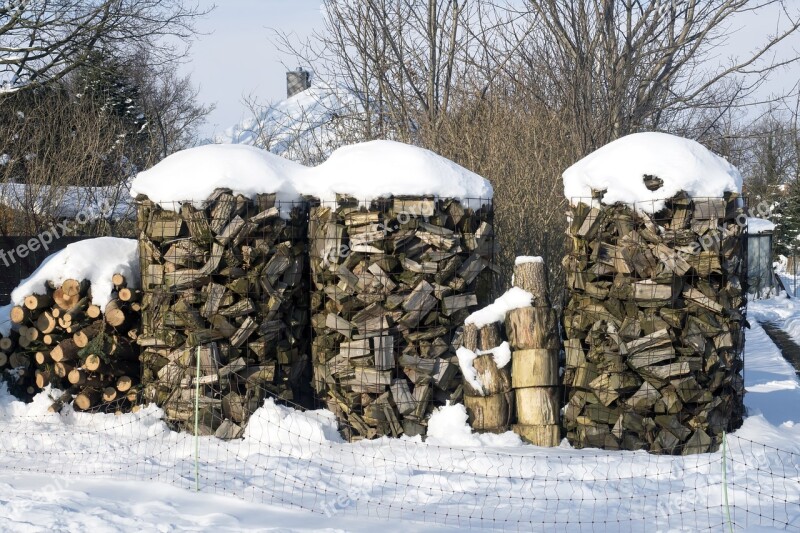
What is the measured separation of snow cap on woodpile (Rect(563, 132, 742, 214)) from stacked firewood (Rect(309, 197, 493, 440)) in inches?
44.0

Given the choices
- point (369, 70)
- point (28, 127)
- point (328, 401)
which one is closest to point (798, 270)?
point (369, 70)

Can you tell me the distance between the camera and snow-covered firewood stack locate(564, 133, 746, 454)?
6863mm

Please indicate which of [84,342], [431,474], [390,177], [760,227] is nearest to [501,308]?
[390,177]

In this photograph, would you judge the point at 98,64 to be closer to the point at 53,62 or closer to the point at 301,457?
the point at 53,62

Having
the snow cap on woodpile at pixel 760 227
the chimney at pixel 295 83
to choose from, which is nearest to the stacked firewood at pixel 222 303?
the snow cap on woodpile at pixel 760 227

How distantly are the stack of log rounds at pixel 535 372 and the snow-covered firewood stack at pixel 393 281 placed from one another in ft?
1.63

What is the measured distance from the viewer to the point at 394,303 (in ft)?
23.3

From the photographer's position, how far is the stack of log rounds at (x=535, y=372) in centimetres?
709

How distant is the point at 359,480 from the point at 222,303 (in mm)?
2090

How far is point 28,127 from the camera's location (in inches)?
671

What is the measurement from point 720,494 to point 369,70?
10.9 meters

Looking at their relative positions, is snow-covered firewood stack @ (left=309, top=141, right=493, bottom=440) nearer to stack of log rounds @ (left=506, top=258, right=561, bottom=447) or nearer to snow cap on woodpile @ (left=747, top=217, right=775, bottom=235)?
stack of log rounds @ (left=506, top=258, right=561, bottom=447)

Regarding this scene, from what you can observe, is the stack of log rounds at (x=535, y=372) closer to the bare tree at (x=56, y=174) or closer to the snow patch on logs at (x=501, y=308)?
the snow patch on logs at (x=501, y=308)

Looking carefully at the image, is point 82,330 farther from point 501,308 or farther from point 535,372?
point 535,372
